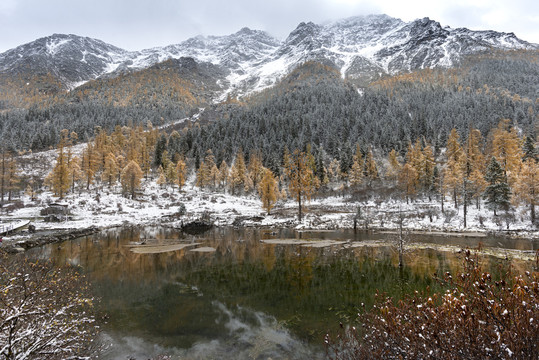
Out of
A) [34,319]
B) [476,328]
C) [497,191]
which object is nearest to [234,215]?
[497,191]

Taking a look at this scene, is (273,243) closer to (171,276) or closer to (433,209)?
(171,276)

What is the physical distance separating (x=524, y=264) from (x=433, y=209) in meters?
35.7

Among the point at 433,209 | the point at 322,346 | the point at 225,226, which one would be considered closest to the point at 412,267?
the point at 322,346

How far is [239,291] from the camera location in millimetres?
15227

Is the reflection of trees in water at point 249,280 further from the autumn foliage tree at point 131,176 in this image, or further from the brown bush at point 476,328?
the autumn foliage tree at point 131,176

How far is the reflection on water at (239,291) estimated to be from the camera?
10.0 m

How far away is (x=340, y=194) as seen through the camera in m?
80.3

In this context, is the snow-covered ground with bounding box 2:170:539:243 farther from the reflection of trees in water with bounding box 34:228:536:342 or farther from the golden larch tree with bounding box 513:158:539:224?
the reflection of trees in water with bounding box 34:228:536:342

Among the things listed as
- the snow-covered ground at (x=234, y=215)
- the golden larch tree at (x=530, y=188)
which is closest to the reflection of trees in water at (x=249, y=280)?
the snow-covered ground at (x=234, y=215)

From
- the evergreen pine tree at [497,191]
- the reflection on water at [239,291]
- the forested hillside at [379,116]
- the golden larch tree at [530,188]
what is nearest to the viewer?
the reflection on water at [239,291]

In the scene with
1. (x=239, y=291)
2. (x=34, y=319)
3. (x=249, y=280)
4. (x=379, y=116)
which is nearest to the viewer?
(x=34, y=319)

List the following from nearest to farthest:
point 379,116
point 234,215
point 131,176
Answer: point 234,215, point 131,176, point 379,116

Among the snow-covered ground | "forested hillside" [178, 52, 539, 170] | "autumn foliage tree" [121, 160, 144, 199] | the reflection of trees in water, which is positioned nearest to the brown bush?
the reflection of trees in water

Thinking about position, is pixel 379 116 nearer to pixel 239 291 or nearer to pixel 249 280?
pixel 249 280
